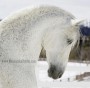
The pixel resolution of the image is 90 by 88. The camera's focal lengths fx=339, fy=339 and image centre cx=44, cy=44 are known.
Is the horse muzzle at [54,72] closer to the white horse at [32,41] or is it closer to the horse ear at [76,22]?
the white horse at [32,41]

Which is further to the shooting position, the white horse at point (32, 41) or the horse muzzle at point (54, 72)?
the horse muzzle at point (54, 72)

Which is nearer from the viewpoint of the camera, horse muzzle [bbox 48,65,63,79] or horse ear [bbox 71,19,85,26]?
horse ear [bbox 71,19,85,26]

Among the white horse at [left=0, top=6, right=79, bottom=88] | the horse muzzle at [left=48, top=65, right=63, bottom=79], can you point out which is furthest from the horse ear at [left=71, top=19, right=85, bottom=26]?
the horse muzzle at [left=48, top=65, right=63, bottom=79]

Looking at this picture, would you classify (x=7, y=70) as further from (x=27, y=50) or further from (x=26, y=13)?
(x=26, y=13)

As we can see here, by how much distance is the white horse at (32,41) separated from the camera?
2.46 m

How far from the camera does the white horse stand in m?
2.46

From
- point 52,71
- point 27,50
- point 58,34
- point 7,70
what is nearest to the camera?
point 7,70

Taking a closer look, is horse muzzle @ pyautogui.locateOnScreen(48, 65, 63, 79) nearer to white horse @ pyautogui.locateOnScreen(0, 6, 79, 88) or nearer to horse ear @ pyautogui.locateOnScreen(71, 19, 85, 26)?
white horse @ pyautogui.locateOnScreen(0, 6, 79, 88)

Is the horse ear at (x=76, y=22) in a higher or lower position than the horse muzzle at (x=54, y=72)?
higher

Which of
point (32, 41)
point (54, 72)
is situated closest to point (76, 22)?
point (32, 41)

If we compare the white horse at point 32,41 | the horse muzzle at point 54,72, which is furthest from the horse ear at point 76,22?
the horse muzzle at point 54,72

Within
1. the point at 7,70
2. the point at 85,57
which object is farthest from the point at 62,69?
the point at 85,57

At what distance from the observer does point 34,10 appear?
2.68 meters

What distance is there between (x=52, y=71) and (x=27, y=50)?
48 cm
